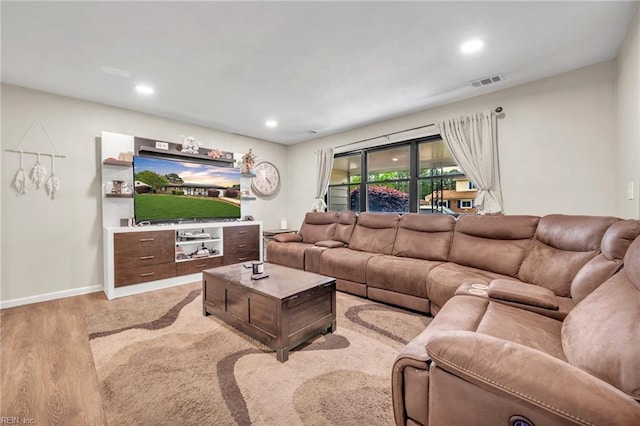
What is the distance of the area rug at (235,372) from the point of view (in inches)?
57.2

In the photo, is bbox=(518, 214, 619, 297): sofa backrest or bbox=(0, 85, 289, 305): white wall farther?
bbox=(0, 85, 289, 305): white wall

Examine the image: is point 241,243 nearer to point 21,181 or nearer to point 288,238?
point 288,238

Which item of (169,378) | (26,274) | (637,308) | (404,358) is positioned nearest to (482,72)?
(637,308)

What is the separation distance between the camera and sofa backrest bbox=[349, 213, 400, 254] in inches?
145

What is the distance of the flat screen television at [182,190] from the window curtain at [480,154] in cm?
355

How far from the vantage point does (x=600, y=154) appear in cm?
265

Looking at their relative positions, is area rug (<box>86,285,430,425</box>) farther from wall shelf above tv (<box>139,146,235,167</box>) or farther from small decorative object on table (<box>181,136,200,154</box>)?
small decorative object on table (<box>181,136,200,154</box>)

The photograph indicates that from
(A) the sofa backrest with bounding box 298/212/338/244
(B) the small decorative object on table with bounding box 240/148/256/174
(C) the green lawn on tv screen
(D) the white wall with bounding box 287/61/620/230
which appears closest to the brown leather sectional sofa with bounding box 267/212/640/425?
(D) the white wall with bounding box 287/61/620/230

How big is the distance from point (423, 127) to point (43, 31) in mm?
4060

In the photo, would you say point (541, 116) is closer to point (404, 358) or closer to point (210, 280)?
point (404, 358)

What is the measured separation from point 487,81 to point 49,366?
15.4ft

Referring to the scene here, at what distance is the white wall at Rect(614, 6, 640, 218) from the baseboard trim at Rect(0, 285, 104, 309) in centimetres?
561

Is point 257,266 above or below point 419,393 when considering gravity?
above

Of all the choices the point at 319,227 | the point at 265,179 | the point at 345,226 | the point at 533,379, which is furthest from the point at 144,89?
the point at 533,379
